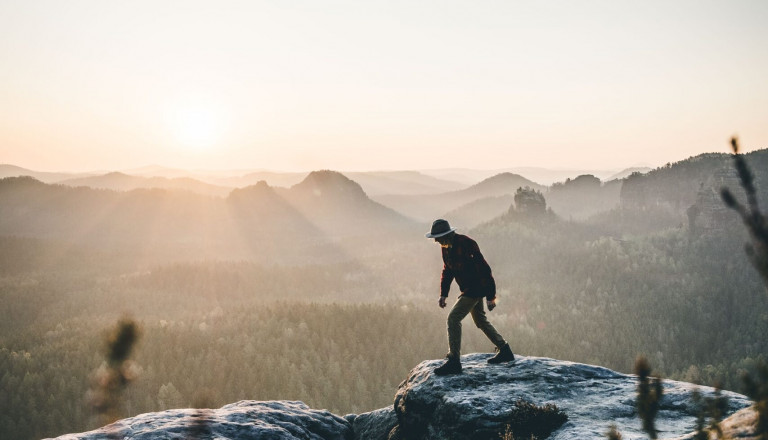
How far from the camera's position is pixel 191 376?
6041 centimetres

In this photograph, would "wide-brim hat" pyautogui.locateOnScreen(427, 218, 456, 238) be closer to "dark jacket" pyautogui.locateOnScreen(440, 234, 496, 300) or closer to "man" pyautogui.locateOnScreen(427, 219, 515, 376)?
"man" pyautogui.locateOnScreen(427, 219, 515, 376)

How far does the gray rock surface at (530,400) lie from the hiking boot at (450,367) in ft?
0.73

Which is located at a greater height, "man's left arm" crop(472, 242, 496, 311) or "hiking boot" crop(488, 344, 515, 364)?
"man's left arm" crop(472, 242, 496, 311)

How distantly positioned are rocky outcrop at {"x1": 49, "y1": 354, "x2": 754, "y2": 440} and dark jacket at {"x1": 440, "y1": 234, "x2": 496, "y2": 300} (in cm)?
295

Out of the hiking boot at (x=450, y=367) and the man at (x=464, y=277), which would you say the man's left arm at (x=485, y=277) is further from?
the hiking boot at (x=450, y=367)

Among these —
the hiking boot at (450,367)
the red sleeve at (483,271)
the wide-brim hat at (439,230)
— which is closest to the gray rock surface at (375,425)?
the hiking boot at (450,367)

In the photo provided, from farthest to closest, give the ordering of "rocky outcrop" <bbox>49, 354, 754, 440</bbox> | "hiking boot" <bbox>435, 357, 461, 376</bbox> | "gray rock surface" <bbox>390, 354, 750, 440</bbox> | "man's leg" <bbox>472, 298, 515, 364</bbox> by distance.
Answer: "hiking boot" <bbox>435, 357, 461, 376</bbox> < "man's leg" <bbox>472, 298, 515, 364</bbox> < "rocky outcrop" <bbox>49, 354, 754, 440</bbox> < "gray rock surface" <bbox>390, 354, 750, 440</bbox>

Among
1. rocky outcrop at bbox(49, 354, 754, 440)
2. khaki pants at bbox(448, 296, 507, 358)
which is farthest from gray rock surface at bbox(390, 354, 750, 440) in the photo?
khaki pants at bbox(448, 296, 507, 358)

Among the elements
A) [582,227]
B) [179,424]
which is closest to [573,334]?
[179,424]

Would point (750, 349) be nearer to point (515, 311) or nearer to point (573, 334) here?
point (573, 334)

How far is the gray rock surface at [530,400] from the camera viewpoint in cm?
1087

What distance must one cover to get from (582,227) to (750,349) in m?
92.8

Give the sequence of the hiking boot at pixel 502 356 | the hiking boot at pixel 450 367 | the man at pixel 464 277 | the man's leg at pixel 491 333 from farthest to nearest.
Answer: the hiking boot at pixel 502 356
the hiking boot at pixel 450 367
the man's leg at pixel 491 333
the man at pixel 464 277

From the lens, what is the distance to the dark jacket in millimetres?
13906
